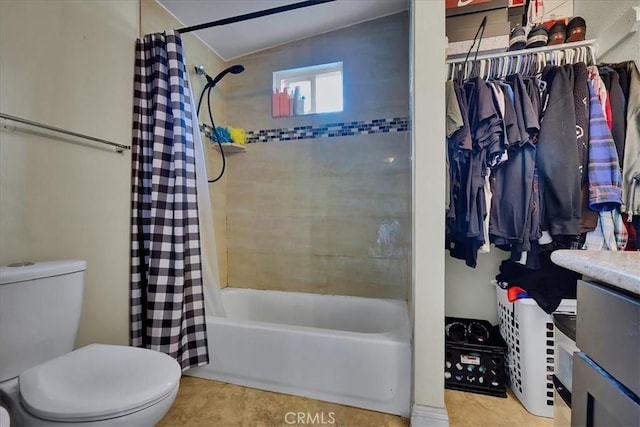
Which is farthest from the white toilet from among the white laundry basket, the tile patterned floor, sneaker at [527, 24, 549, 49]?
sneaker at [527, 24, 549, 49]

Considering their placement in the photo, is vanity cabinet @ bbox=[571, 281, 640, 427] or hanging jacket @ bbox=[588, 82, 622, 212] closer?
vanity cabinet @ bbox=[571, 281, 640, 427]

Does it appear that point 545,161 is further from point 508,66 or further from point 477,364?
point 477,364

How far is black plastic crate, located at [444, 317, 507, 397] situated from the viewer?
5.36 ft

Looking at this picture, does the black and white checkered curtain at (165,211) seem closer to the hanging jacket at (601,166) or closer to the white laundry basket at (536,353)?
the white laundry basket at (536,353)

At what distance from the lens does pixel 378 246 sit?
2174 millimetres

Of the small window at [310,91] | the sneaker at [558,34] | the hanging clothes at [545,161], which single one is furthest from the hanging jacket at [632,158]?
the small window at [310,91]

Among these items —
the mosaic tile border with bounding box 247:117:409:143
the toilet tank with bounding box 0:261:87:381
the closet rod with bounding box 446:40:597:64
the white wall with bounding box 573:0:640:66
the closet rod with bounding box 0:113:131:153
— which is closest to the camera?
the toilet tank with bounding box 0:261:87:381

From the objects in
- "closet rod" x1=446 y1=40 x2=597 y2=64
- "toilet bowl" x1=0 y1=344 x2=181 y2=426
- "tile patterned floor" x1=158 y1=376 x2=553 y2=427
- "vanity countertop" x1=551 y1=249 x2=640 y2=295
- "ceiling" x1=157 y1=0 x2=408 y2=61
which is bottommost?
"tile patterned floor" x1=158 y1=376 x2=553 y2=427

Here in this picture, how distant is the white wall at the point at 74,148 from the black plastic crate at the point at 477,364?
1.87 m

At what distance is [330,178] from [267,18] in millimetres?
1157

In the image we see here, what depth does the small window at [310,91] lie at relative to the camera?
2.30 meters

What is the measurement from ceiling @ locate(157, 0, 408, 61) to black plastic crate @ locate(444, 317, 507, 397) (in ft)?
7.13

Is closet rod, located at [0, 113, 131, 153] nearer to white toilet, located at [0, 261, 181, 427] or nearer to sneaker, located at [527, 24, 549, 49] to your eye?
white toilet, located at [0, 261, 181, 427]

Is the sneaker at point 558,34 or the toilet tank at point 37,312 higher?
the sneaker at point 558,34
